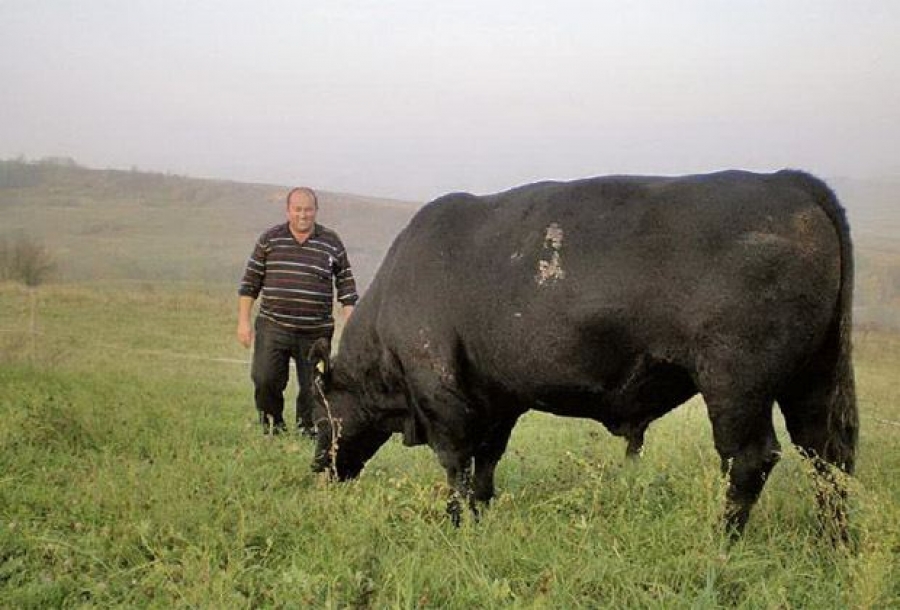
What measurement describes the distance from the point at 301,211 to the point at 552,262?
3.03 meters

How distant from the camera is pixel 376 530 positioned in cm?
386

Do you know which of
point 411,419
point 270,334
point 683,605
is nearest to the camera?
point 683,605

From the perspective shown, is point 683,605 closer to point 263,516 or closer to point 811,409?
point 811,409

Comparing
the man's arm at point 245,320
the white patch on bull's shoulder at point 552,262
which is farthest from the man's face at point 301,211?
the white patch on bull's shoulder at point 552,262

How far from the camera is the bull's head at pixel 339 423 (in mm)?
5371

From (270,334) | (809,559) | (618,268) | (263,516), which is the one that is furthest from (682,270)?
(270,334)

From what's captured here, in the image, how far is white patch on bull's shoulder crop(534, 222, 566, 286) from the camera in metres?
4.12

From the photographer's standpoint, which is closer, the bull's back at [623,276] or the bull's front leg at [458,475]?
the bull's back at [623,276]

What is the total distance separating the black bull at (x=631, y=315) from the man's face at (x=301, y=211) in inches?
69.5

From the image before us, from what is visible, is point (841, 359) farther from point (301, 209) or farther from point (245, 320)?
point (245, 320)

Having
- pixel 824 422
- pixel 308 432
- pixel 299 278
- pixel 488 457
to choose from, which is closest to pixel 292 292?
pixel 299 278

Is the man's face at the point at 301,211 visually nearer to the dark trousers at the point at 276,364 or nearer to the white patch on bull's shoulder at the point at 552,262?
the dark trousers at the point at 276,364

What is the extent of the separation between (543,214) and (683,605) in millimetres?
2097

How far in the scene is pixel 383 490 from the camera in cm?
429
